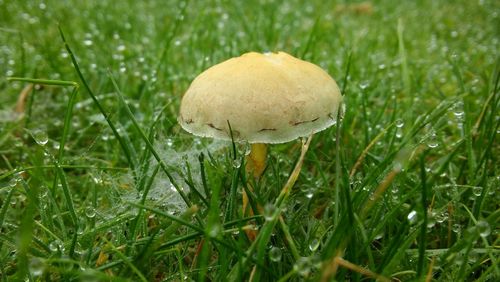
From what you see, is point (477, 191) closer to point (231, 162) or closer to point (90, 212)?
point (231, 162)

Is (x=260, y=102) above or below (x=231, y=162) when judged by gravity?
above

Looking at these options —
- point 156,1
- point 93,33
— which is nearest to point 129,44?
point 93,33

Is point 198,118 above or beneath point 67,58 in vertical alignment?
above

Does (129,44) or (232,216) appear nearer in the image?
(232,216)

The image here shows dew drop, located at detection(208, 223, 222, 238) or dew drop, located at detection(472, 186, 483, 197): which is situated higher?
dew drop, located at detection(208, 223, 222, 238)

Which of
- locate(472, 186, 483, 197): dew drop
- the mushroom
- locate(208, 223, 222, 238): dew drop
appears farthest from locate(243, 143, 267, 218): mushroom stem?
locate(472, 186, 483, 197): dew drop

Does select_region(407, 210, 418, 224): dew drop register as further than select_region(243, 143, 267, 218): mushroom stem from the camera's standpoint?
No

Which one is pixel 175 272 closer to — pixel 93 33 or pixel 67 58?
pixel 67 58

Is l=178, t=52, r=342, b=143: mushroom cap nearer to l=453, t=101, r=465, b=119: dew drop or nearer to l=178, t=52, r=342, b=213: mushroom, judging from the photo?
l=178, t=52, r=342, b=213: mushroom

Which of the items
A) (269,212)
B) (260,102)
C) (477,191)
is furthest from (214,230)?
(477,191)
